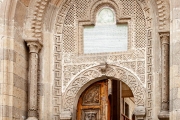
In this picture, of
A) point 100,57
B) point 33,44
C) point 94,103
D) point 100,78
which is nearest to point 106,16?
point 100,57

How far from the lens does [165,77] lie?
12.9 metres

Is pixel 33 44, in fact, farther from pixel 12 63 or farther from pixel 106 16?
pixel 106 16

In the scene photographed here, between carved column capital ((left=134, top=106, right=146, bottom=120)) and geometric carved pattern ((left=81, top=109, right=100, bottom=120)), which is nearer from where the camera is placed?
carved column capital ((left=134, top=106, right=146, bottom=120))

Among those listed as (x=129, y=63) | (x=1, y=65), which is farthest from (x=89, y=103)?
(x=1, y=65)

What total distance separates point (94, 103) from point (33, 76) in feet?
4.38

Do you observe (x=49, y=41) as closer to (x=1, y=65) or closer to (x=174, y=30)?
(x=1, y=65)

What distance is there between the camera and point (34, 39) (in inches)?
532

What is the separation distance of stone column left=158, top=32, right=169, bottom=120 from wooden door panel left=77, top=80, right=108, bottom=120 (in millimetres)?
1412

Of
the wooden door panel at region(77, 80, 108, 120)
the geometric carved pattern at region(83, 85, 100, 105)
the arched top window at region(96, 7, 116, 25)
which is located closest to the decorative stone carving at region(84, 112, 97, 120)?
the wooden door panel at region(77, 80, 108, 120)

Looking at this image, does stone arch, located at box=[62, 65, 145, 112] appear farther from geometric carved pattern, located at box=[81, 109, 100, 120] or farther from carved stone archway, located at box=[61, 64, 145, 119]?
geometric carved pattern, located at box=[81, 109, 100, 120]

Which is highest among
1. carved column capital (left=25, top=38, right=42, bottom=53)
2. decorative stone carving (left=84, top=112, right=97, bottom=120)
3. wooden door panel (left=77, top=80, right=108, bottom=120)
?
carved column capital (left=25, top=38, right=42, bottom=53)

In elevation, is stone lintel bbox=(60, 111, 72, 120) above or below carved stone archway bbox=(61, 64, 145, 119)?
below

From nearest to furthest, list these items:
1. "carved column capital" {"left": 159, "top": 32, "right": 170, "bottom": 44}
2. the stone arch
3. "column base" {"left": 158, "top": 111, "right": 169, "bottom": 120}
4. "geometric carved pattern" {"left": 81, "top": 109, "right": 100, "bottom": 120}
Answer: "column base" {"left": 158, "top": 111, "right": 169, "bottom": 120}
"carved column capital" {"left": 159, "top": 32, "right": 170, "bottom": 44}
the stone arch
"geometric carved pattern" {"left": 81, "top": 109, "right": 100, "bottom": 120}

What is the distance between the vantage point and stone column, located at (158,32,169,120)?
12719 mm
